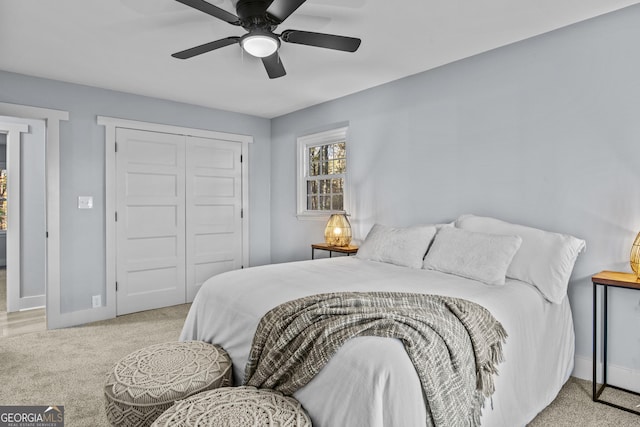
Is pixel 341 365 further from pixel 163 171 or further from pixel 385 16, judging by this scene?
pixel 163 171

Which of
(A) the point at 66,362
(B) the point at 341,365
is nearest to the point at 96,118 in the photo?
(A) the point at 66,362

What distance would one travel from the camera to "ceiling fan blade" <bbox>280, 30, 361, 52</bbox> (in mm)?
2211

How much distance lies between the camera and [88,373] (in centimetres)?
269

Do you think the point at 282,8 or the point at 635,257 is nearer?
the point at 282,8

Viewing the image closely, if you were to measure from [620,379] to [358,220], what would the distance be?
2490 millimetres

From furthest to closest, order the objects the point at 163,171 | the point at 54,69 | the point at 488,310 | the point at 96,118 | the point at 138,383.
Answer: the point at 163,171, the point at 96,118, the point at 54,69, the point at 488,310, the point at 138,383

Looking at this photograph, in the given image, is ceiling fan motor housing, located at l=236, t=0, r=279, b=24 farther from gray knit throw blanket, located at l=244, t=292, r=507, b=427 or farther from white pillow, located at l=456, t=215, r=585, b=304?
white pillow, located at l=456, t=215, r=585, b=304

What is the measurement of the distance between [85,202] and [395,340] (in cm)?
367

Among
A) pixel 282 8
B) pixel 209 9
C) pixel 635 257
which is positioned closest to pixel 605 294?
pixel 635 257

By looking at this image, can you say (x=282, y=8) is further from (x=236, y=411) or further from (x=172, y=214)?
(x=172, y=214)

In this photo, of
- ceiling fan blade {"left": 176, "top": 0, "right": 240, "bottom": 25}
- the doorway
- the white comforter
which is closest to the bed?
the white comforter

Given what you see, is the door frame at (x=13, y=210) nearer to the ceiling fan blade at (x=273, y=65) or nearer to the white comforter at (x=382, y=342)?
the white comforter at (x=382, y=342)

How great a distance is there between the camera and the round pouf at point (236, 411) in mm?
1356

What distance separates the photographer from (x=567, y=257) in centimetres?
233
